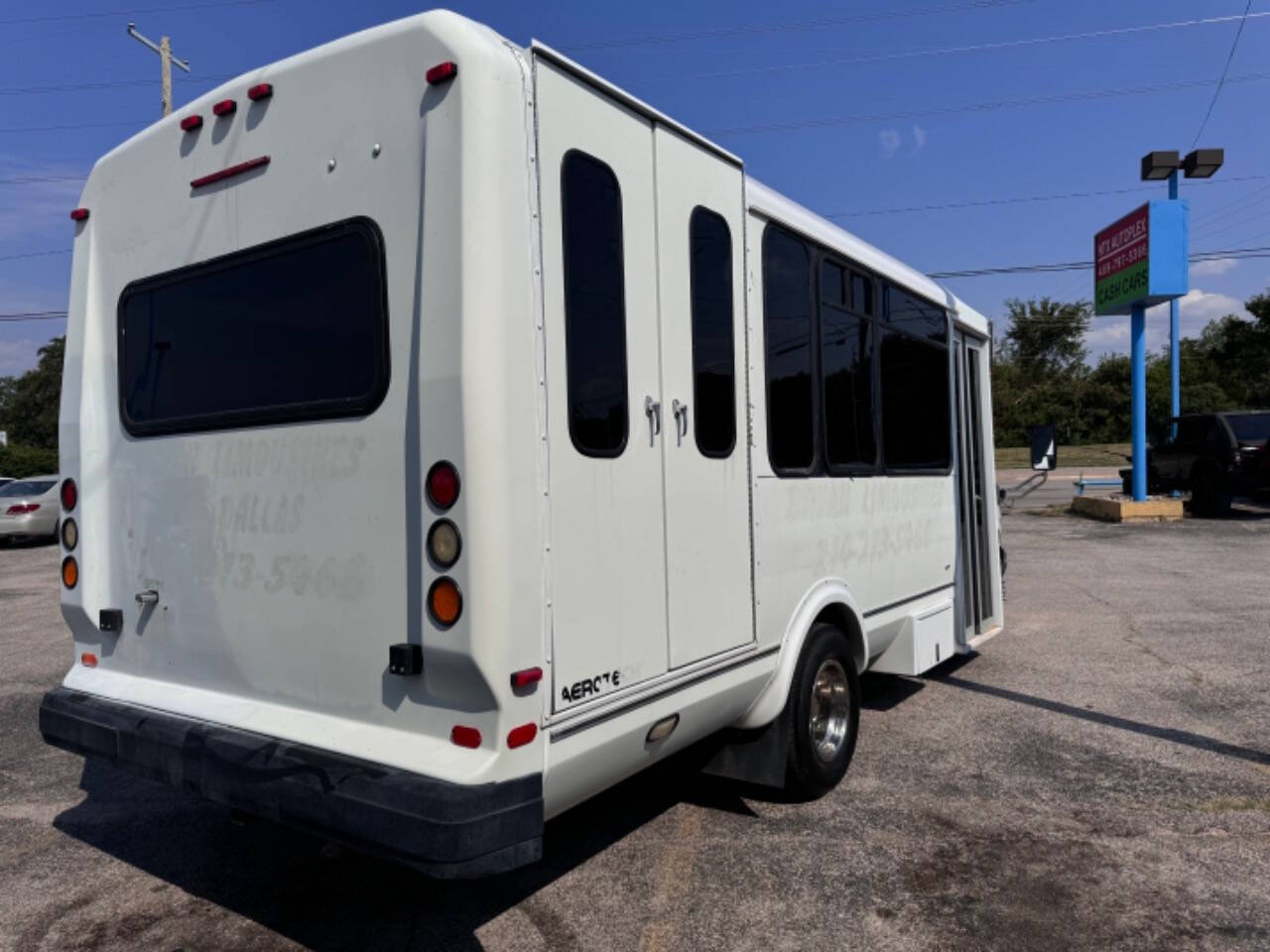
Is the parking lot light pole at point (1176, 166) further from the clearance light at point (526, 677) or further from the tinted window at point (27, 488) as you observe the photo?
the tinted window at point (27, 488)

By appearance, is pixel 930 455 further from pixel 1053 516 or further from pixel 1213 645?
pixel 1053 516

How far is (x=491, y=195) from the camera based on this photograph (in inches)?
105

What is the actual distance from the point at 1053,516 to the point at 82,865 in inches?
763

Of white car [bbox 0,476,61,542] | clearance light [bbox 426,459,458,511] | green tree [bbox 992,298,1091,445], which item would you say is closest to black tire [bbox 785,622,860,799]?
clearance light [bbox 426,459,458,511]

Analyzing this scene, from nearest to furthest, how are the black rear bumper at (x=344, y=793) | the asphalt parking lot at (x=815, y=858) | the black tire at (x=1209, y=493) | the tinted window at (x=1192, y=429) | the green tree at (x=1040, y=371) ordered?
the black rear bumper at (x=344, y=793) < the asphalt parking lot at (x=815, y=858) < the black tire at (x=1209, y=493) < the tinted window at (x=1192, y=429) < the green tree at (x=1040, y=371)

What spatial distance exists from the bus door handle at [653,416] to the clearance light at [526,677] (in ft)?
2.98

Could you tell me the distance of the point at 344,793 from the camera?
2.70 m

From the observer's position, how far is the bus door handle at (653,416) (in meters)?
3.24

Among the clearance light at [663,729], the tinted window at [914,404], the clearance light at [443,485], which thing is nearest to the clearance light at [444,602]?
the clearance light at [443,485]

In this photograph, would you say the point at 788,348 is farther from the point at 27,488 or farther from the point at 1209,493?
the point at 27,488

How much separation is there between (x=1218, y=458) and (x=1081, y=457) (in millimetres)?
25835

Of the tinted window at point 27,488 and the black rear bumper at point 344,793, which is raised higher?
the tinted window at point 27,488

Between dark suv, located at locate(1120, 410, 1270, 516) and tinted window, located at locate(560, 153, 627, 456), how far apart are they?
56.7 ft

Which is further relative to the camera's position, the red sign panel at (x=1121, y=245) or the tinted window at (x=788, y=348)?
the red sign panel at (x=1121, y=245)
